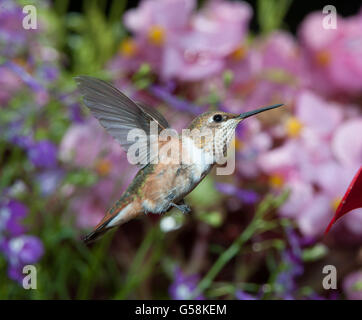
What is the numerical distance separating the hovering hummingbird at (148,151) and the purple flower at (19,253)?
25 centimetres

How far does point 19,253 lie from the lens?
0.61 m

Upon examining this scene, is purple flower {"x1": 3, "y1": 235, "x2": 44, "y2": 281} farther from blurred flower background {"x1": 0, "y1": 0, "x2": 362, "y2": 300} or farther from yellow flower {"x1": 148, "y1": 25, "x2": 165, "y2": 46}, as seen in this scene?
yellow flower {"x1": 148, "y1": 25, "x2": 165, "y2": 46}

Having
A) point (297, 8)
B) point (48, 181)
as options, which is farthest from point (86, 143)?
point (297, 8)

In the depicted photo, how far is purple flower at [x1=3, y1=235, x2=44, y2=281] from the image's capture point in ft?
1.97

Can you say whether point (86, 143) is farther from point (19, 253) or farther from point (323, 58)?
point (323, 58)

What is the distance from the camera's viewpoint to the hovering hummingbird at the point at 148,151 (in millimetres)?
347

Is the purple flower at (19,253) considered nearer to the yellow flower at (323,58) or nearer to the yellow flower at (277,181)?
the yellow flower at (277,181)

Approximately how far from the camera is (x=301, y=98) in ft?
2.81

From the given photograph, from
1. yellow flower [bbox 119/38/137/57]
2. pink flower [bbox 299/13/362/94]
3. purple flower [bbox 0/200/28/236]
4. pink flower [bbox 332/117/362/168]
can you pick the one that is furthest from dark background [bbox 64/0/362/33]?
purple flower [bbox 0/200/28/236]

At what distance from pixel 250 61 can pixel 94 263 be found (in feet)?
1.49

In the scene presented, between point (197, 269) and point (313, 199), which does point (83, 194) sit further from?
point (313, 199)

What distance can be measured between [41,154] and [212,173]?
10.7 inches

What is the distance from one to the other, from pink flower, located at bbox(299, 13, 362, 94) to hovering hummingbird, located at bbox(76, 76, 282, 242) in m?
0.60
